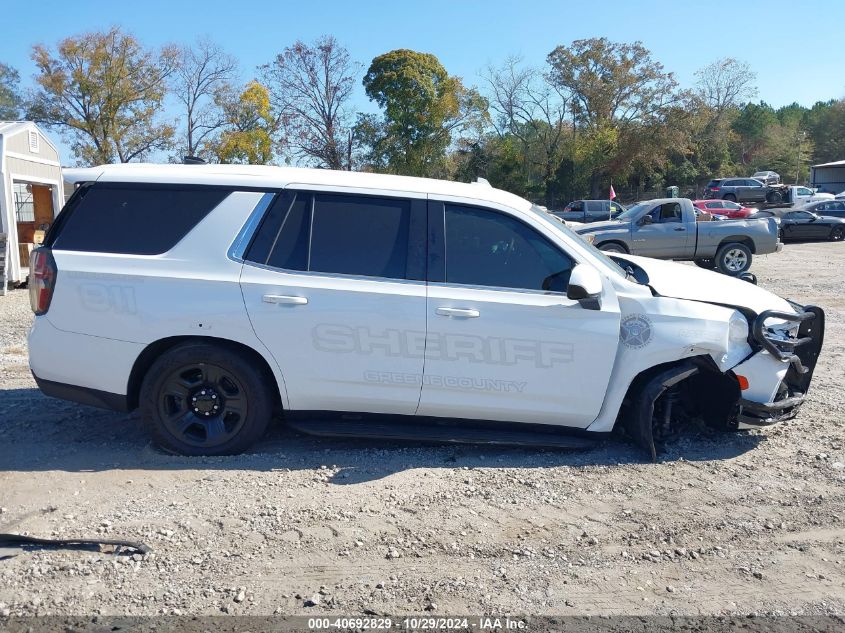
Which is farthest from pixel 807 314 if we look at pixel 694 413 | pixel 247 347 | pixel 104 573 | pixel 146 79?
pixel 146 79

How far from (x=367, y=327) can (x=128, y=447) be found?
6.29 ft

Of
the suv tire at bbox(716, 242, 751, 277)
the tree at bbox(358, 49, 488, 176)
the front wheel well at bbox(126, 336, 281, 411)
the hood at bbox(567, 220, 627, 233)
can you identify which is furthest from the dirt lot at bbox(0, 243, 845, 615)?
the tree at bbox(358, 49, 488, 176)

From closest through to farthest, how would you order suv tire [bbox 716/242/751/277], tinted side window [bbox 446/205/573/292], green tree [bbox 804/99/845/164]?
tinted side window [bbox 446/205/573/292] → suv tire [bbox 716/242/751/277] → green tree [bbox 804/99/845/164]

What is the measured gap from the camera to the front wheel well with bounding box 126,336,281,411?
4684 mm

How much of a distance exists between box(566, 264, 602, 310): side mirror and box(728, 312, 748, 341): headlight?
36.6 inches

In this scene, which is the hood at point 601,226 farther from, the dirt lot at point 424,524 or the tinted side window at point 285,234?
the tinted side window at point 285,234

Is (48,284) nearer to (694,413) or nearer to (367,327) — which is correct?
(367,327)

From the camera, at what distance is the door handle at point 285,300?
4.57m

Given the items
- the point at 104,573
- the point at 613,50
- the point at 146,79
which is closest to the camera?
the point at 104,573

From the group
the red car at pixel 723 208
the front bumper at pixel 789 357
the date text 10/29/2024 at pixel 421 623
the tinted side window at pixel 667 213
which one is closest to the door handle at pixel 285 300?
the date text 10/29/2024 at pixel 421 623

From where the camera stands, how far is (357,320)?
457cm

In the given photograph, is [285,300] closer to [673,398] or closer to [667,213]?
[673,398]

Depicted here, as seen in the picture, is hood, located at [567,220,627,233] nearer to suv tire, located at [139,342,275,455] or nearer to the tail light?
suv tire, located at [139,342,275,455]

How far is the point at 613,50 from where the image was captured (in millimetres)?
48312
